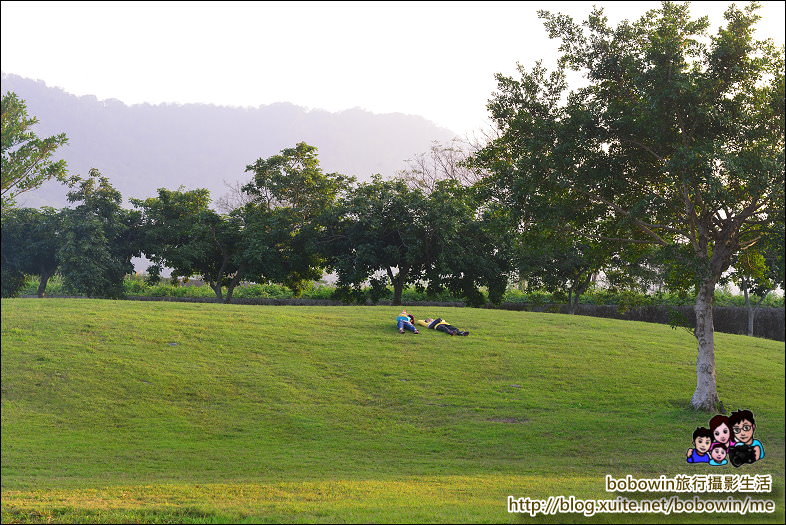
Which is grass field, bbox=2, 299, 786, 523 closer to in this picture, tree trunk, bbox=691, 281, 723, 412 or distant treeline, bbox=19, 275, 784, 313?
tree trunk, bbox=691, 281, 723, 412

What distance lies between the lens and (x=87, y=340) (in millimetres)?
19656

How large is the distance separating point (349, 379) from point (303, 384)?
1.37 m

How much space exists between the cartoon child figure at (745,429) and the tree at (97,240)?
98.5ft

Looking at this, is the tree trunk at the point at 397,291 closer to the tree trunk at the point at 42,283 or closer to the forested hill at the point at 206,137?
the tree trunk at the point at 42,283

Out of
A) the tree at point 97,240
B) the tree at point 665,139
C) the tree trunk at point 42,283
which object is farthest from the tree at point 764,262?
the tree trunk at point 42,283

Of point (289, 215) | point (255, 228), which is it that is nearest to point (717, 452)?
point (289, 215)

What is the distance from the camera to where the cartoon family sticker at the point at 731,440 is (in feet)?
25.7

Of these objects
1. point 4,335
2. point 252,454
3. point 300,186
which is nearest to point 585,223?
point 252,454

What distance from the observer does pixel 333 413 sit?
16734 mm

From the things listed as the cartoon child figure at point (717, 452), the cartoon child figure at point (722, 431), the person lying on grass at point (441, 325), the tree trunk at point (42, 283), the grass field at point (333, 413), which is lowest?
the grass field at point (333, 413)

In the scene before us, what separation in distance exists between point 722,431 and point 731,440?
0.20m

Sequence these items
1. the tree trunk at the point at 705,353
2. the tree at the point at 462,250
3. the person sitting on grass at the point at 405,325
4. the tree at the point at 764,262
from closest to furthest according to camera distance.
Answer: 1. the tree at the point at 764,262
2. the tree trunk at the point at 705,353
3. the person sitting on grass at the point at 405,325
4. the tree at the point at 462,250

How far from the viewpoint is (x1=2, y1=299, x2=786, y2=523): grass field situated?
1002cm

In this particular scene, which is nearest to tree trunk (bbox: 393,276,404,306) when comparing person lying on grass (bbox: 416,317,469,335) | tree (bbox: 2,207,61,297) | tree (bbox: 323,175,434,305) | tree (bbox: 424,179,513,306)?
tree (bbox: 323,175,434,305)
